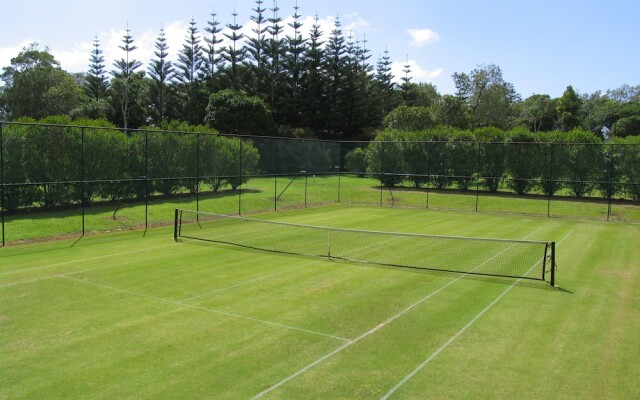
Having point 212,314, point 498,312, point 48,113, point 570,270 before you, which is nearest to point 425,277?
point 498,312

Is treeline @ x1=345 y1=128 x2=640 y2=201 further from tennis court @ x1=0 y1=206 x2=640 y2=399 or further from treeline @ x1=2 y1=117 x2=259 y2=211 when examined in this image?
tennis court @ x1=0 y1=206 x2=640 y2=399

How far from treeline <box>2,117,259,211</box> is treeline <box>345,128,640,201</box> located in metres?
8.29

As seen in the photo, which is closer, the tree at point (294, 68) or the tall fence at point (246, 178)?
the tall fence at point (246, 178)

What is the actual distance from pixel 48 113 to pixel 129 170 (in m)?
39.6

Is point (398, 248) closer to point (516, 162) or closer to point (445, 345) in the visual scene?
point (445, 345)

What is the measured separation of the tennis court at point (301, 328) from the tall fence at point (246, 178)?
18.6 ft

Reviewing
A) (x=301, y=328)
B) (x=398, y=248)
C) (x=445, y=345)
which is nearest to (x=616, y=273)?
(x=398, y=248)

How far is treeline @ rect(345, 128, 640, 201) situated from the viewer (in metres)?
27.9

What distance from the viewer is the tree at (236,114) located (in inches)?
2000

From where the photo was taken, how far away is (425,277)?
11.8 metres

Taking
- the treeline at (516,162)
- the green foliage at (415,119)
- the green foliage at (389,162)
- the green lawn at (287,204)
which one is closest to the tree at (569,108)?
the green foliage at (415,119)

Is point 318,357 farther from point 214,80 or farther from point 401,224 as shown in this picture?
point 214,80

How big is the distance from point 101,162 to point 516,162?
23866 mm

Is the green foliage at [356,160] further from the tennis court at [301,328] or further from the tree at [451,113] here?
the tennis court at [301,328]
